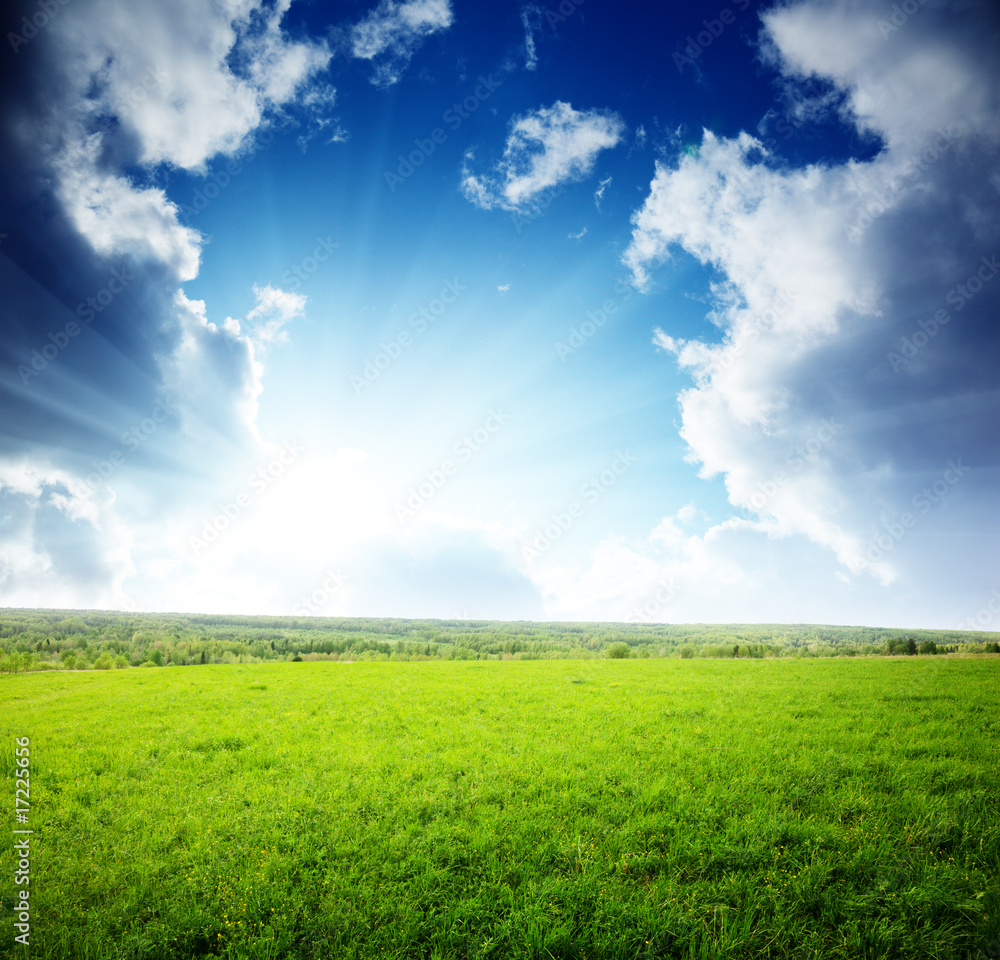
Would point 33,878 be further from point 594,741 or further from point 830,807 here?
point 830,807

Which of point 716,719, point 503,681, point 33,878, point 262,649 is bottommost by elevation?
point 262,649

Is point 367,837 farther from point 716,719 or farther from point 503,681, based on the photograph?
point 503,681

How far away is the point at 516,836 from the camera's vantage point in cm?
713

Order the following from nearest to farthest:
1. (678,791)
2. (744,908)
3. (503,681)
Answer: (744,908) < (678,791) < (503,681)

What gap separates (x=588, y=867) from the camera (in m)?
6.46

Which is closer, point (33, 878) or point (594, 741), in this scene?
point (33, 878)

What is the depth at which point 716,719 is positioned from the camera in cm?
1398

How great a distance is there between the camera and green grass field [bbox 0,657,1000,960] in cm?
538

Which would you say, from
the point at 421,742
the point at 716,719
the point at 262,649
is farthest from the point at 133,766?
the point at 262,649

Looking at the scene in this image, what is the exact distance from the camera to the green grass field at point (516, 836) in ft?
17.7

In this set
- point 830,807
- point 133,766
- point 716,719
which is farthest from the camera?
point 716,719

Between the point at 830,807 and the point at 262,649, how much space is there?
9324cm

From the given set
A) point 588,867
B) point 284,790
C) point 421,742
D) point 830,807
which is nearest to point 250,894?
point 284,790

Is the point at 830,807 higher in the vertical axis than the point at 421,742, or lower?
higher
